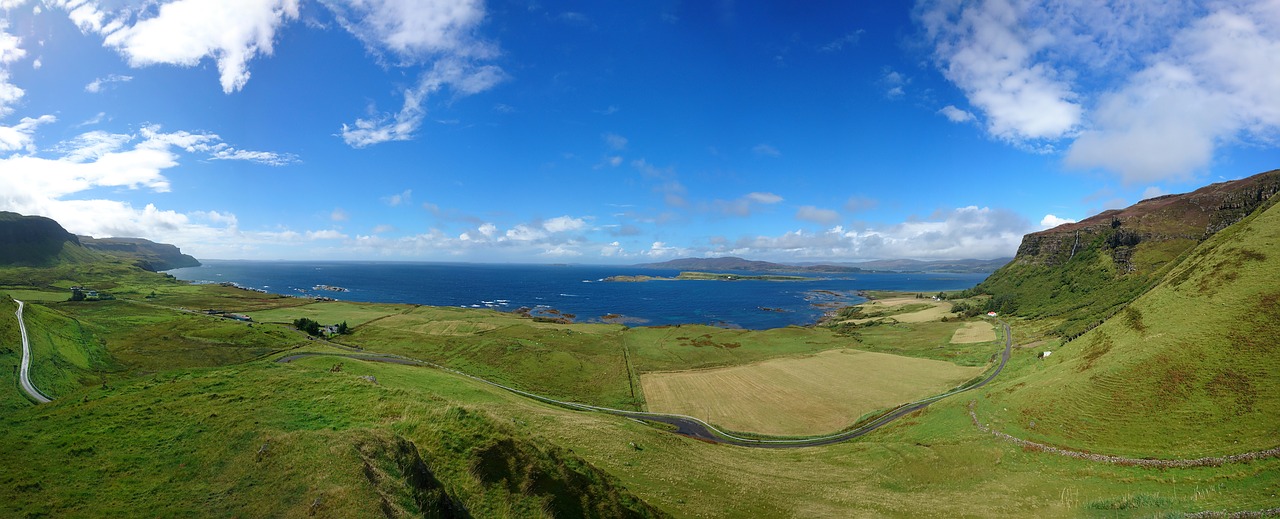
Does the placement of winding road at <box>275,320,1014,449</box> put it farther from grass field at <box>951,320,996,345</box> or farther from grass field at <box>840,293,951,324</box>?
grass field at <box>840,293,951,324</box>

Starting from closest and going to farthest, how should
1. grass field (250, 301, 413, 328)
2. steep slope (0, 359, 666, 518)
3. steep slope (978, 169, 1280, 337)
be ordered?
steep slope (0, 359, 666, 518)
grass field (250, 301, 413, 328)
steep slope (978, 169, 1280, 337)

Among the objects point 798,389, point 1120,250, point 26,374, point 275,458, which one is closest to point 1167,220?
point 1120,250

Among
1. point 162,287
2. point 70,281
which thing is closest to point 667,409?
point 162,287

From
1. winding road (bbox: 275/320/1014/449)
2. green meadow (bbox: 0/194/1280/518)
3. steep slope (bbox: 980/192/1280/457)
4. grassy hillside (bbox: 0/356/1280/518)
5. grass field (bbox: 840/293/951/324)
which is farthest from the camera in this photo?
grass field (bbox: 840/293/951/324)

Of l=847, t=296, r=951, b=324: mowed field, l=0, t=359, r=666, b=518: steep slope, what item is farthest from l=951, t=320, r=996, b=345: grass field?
l=0, t=359, r=666, b=518: steep slope

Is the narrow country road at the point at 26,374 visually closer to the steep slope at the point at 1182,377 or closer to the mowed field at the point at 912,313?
the steep slope at the point at 1182,377
